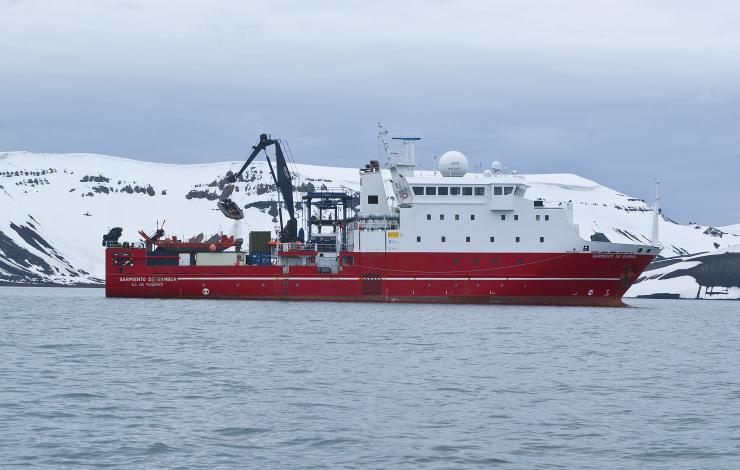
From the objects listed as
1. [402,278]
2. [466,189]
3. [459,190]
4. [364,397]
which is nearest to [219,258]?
[402,278]

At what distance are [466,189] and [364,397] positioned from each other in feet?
135

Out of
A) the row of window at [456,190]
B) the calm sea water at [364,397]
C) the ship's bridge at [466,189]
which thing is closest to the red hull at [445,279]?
the ship's bridge at [466,189]

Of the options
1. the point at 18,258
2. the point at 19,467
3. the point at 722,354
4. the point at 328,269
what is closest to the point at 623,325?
the point at 722,354

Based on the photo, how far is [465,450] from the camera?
19828 millimetres

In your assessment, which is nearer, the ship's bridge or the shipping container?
the ship's bridge

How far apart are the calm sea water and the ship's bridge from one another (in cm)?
1943

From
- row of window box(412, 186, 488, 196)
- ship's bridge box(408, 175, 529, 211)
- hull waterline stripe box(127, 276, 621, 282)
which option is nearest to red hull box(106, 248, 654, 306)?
hull waterline stripe box(127, 276, 621, 282)

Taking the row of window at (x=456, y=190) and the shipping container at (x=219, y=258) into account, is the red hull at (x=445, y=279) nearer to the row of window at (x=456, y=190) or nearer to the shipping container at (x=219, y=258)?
the shipping container at (x=219, y=258)

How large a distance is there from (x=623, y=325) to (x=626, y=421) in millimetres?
29800

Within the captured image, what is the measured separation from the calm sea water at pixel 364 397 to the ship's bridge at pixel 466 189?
1943 cm

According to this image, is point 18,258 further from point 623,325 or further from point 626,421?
point 626,421

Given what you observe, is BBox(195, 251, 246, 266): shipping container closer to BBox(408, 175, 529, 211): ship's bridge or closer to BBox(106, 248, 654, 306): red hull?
BBox(106, 248, 654, 306): red hull

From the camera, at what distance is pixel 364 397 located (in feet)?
83.2

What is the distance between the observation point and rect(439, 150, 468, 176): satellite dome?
68125 millimetres
